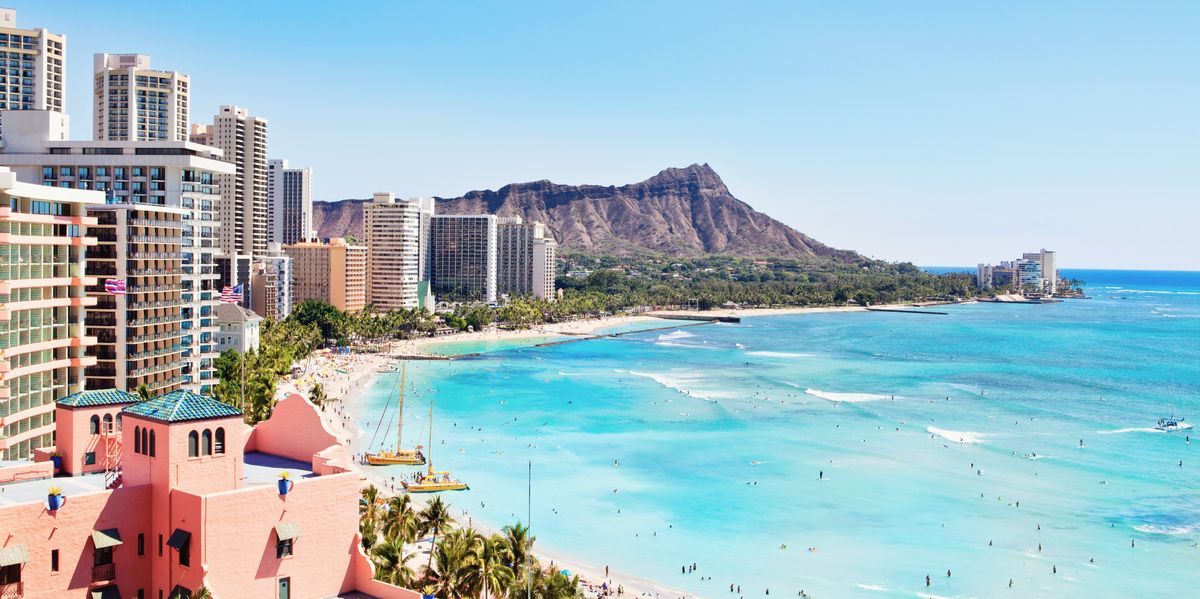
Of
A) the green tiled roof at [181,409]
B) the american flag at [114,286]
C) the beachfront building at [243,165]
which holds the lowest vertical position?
the green tiled roof at [181,409]

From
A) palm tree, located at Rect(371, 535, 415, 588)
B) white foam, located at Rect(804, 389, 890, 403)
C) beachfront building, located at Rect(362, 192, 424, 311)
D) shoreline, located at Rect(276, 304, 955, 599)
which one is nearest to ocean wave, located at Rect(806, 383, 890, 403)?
white foam, located at Rect(804, 389, 890, 403)

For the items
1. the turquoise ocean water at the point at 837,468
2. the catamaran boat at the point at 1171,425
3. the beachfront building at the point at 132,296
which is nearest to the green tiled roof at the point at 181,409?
the beachfront building at the point at 132,296

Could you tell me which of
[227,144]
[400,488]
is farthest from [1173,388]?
[227,144]

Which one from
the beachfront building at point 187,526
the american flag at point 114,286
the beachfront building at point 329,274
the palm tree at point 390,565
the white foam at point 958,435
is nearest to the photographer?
the beachfront building at point 187,526

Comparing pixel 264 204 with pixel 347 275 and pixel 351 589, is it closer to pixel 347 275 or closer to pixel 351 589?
pixel 347 275

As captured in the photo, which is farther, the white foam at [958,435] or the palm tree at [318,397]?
the palm tree at [318,397]

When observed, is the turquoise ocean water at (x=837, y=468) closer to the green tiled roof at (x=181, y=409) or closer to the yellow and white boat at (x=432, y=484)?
the yellow and white boat at (x=432, y=484)
